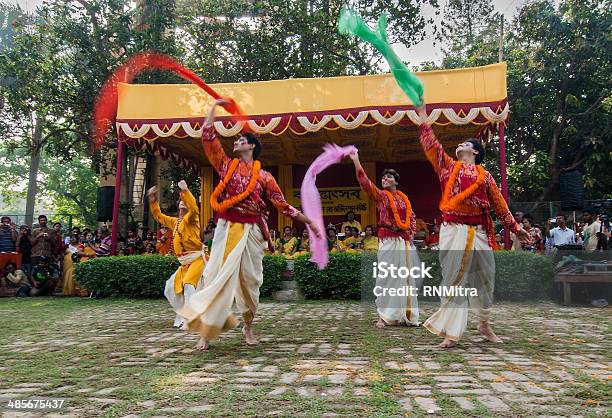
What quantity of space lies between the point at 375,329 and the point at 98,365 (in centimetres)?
291

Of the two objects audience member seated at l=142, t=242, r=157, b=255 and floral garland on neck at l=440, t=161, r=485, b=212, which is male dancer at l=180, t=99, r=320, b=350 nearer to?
floral garland on neck at l=440, t=161, r=485, b=212

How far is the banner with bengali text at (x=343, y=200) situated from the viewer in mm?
14258

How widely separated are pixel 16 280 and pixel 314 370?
9.89 m

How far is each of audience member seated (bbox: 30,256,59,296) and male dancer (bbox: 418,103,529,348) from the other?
9452 millimetres

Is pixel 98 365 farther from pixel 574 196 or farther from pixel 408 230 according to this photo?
pixel 574 196

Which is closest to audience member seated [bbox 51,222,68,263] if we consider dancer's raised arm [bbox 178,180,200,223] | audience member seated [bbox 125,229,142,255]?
audience member seated [bbox 125,229,142,255]

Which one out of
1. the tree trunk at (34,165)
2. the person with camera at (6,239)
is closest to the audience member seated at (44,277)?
the person with camera at (6,239)

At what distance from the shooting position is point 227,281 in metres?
4.32

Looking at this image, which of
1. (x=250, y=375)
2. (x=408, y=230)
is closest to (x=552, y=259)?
(x=408, y=230)

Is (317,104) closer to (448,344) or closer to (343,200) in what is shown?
(343,200)

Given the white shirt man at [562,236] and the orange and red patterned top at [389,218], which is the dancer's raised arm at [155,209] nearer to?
the orange and red patterned top at [389,218]

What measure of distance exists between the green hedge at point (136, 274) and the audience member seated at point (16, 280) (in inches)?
82.9

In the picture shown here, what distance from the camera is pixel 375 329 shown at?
5523 millimetres

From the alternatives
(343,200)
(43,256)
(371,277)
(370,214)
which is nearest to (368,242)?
(371,277)
